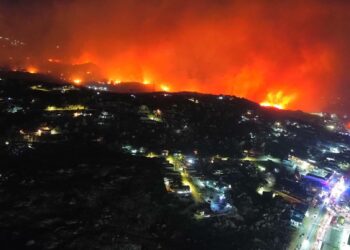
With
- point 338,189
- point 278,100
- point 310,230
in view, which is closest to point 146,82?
point 278,100

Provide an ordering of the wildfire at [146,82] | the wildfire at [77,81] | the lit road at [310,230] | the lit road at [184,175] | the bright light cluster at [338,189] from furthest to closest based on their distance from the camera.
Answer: the wildfire at [146,82] < the wildfire at [77,81] < the bright light cluster at [338,189] < the lit road at [184,175] < the lit road at [310,230]

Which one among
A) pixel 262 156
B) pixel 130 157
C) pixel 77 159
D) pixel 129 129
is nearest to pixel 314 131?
pixel 262 156

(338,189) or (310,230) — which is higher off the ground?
(338,189)

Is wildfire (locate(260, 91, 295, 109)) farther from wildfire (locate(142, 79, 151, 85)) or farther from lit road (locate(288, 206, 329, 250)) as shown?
lit road (locate(288, 206, 329, 250))

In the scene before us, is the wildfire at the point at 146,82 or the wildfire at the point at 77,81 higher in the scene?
the wildfire at the point at 146,82

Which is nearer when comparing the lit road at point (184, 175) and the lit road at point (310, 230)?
the lit road at point (310, 230)

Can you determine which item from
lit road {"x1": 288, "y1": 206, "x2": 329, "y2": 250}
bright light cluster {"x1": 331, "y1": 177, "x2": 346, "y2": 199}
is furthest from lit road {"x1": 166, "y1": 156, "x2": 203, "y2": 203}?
bright light cluster {"x1": 331, "y1": 177, "x2": 346, "y2": 199}

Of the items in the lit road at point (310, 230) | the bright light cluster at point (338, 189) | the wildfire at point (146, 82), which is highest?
the wildfire at point (146, 82)

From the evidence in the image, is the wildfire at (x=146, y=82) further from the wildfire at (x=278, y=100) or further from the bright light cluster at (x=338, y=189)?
the bright light cluster at (x=338, y=189)

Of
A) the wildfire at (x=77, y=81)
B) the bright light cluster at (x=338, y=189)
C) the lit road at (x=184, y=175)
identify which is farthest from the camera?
the wildfire at (x=77, y=81)

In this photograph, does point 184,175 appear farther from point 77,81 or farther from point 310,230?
point 77,81

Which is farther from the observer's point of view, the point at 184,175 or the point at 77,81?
the point at 77,81

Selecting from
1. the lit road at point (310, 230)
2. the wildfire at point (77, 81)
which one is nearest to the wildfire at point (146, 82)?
the wildfire at point (77, 81)
